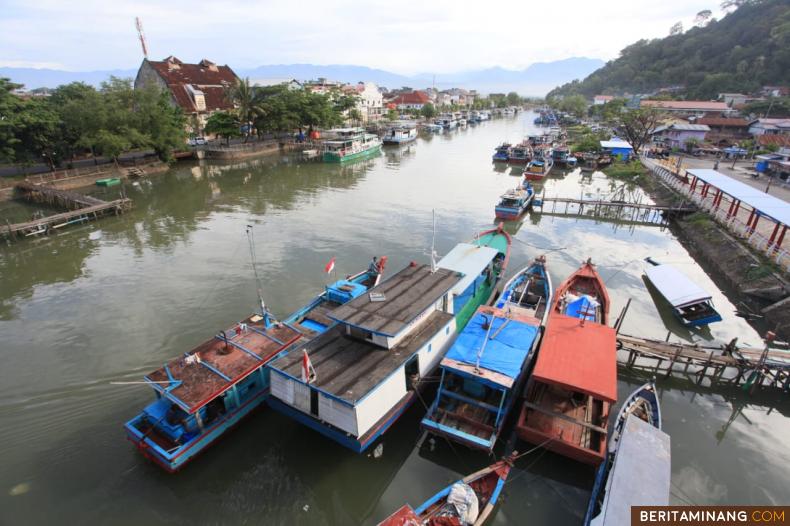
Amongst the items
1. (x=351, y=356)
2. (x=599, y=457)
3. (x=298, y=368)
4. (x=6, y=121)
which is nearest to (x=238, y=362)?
(x=298, y=368)

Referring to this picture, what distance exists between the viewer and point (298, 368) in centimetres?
1161

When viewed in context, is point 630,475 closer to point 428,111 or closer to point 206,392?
point 206,392

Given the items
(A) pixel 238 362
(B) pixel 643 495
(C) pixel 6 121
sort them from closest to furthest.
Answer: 1. (B) pixel 643 495
2. (A) pixel 238 362
3. (C) pixel 6 121

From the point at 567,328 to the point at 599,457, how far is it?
4.39 m

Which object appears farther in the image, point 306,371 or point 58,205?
point 58,205

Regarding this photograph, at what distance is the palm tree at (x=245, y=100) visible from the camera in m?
60.5

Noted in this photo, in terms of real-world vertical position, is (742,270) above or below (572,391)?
below

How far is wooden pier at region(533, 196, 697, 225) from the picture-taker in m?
34.8

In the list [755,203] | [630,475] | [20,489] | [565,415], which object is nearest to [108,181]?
[20,489]

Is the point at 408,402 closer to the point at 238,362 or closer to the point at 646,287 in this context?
the point at 238,362

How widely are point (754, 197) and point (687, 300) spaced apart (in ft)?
40.0

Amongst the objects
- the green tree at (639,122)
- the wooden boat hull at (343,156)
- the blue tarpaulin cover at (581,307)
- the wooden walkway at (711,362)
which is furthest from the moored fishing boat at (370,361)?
the green tree at (639,122)

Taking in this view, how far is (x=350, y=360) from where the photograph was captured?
12.1 meters

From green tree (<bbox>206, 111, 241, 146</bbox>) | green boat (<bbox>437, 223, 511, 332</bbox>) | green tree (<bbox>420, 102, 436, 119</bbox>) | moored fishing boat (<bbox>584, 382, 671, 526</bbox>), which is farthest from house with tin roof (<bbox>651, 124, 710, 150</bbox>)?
green tree (<bbox>420, 102, 436, 119</bbox>)
